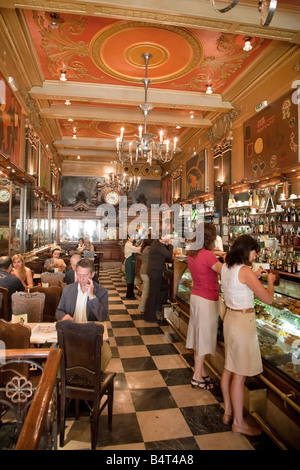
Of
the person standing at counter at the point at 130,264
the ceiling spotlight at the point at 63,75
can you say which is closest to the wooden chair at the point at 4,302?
the person standing at counter at the point at 130,264

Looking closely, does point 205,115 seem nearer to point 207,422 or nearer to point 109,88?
point 109,88

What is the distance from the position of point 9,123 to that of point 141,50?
2963mm

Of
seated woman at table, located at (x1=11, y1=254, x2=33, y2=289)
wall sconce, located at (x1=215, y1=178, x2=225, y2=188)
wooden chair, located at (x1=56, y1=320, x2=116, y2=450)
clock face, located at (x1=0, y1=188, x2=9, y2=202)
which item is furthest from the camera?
wall sconce, located at (x1=215, y1=178, x2=225, y2=188)

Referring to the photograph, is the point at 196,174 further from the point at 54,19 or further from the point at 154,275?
the point at 54,19

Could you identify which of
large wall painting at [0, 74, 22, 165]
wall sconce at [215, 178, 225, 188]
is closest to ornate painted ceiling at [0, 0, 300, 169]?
large wall painting at [0, 74, 22, 165]

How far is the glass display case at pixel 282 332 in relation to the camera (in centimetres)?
282

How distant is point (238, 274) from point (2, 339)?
7.01 feet

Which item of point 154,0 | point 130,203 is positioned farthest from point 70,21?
point 130,203

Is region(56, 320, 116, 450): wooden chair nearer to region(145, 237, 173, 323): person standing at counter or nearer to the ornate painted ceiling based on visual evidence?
region(145, 237, 173, 323): person standing at counter

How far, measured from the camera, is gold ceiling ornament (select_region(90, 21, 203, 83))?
5543 millimetres

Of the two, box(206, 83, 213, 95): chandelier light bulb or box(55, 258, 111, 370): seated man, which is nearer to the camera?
box(55, 258, 111, 370): seated man

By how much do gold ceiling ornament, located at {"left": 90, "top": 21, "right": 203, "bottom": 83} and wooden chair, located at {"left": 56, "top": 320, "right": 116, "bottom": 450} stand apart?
17.5 feet

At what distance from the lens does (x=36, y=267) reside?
705cm

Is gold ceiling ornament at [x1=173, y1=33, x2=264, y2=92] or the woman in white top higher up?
gold ceiling ornament at [x1=173, y1=33, x2=264, y2=92]
